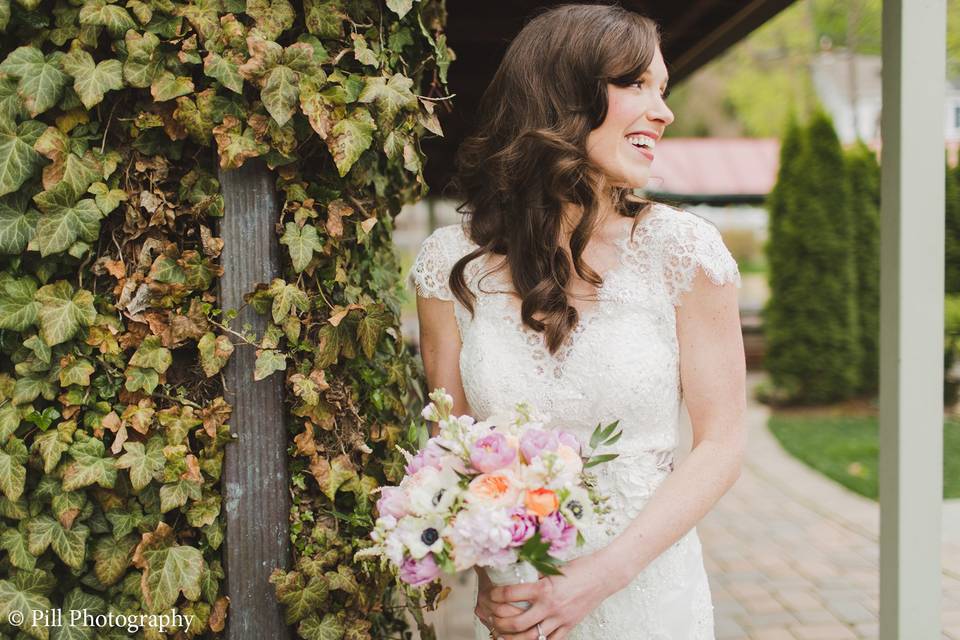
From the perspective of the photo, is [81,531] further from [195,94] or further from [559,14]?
[559,14]

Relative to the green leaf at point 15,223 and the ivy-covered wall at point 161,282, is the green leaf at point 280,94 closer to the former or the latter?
the ivy-covered wall at point 161,282

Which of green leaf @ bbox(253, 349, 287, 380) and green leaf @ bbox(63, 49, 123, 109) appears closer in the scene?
green leaf @ bbox(63, 49, 123, 109)

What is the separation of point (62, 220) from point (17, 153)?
0.14 meters

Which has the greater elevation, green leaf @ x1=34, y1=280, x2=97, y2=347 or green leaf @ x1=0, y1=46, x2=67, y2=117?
green leaf @ x1=0, y1=46, x2=67, y2=117

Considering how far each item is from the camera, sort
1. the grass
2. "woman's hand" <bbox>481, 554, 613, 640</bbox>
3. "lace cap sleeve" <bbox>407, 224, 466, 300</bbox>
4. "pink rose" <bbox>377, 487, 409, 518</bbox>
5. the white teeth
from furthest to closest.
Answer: the grass
"lace cap sleeve" <bbox>407, 224, 466, 300</bbox>
the white teeth
"woman's hand" <bbox>481, 554, 613, 640</bbox>
"pink rose" <bbox>377, 487, 409, 518</bbox>

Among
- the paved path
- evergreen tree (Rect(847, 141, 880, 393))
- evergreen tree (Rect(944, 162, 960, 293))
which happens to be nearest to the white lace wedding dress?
the paved path

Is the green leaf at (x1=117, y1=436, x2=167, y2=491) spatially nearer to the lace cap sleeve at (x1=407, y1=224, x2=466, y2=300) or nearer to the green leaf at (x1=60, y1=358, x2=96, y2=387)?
the green leaf at (x1=60, y1=358, x2=96, y2=387)

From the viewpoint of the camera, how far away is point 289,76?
5.32 ft

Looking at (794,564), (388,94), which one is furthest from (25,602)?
(794,564)

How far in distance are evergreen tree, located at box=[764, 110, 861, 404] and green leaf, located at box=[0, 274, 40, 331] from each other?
960 centimetres

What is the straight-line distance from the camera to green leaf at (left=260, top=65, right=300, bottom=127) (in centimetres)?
160

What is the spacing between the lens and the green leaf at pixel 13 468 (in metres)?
1.62

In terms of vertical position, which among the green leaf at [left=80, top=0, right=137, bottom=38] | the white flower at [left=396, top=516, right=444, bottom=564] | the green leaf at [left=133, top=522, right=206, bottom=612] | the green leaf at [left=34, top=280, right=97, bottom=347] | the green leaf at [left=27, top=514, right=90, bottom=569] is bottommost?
the green leaf at [left=133, top=522, right=206, bottom=612]

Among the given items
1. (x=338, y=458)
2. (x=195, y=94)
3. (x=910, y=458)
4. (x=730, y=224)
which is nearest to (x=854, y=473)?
(x=910, y=458)
